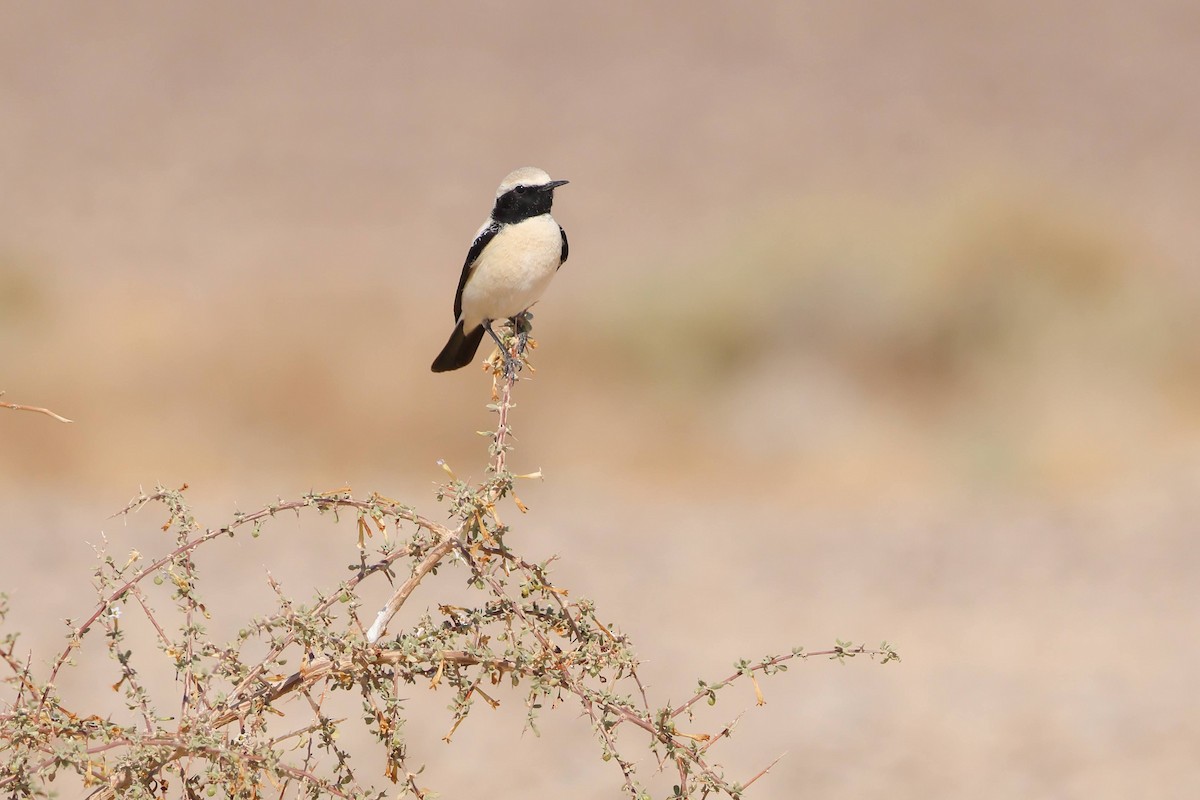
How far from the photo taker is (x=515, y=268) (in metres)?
3.79

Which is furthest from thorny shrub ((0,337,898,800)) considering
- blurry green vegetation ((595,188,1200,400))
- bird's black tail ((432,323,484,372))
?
blurry green vegetation ((595,188,1200,400))

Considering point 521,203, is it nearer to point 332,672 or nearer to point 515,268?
point 515,268

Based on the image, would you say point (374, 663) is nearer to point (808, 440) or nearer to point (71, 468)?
point (71, 468)

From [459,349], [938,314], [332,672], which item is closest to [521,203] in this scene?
[459,349]

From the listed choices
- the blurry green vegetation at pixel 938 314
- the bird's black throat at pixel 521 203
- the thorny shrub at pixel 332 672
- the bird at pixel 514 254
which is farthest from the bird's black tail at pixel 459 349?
the blurry green vegetation at pixel 938 314

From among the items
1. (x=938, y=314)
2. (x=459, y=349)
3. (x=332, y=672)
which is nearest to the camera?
(x=332, y=672)

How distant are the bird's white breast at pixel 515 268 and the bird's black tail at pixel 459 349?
244mm

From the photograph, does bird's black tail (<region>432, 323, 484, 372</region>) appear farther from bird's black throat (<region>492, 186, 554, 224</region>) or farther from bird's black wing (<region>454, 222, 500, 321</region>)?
bird's black throat (<region>492, 186, 554, 224</region>)

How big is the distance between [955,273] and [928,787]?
284 inches

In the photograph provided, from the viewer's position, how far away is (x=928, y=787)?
5770 mm

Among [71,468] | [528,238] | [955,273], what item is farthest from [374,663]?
[955,273]

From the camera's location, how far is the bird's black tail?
13.7 ft

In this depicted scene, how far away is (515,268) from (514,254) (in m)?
0.05

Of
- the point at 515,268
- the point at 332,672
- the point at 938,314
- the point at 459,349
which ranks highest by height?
the point at 938,314
